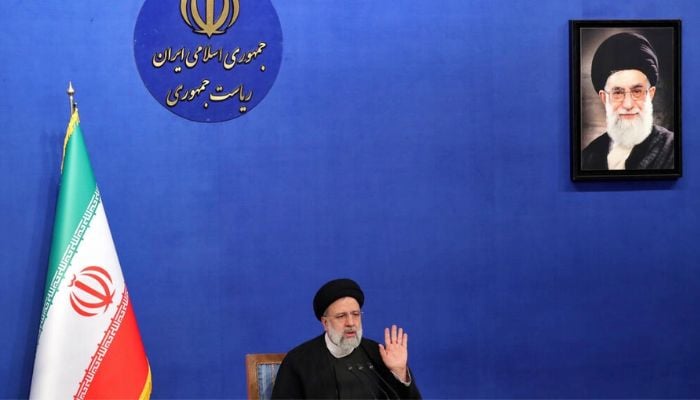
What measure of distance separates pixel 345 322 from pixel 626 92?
195 cm

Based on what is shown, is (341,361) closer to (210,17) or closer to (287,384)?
(287,384)

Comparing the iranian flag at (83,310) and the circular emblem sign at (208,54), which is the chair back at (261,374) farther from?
the circular emblem sign at (208,54)

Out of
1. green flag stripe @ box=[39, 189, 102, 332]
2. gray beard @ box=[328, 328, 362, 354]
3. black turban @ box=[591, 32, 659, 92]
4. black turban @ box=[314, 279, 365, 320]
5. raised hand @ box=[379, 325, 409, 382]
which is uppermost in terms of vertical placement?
black turban @ box=[591, 32, 659, 92]

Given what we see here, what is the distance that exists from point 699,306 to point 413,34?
6.43ft

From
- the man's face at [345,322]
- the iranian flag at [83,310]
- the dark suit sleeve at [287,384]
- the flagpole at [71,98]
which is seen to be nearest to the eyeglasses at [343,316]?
the man's face at [345,322]

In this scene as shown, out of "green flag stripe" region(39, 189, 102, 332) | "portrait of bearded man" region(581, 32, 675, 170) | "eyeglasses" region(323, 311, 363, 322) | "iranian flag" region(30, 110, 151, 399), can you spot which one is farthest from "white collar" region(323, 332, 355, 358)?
"portrait of bearded man" region(581, 32, 675, 170)

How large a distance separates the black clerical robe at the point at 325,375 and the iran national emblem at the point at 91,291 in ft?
2.97

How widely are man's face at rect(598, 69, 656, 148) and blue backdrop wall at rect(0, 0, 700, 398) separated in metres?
0.22

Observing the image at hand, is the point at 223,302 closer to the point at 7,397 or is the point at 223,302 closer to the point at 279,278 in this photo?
the point at 279,278

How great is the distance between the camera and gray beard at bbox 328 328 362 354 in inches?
139

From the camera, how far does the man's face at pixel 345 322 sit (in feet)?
11.6

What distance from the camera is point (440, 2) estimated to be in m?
4.46

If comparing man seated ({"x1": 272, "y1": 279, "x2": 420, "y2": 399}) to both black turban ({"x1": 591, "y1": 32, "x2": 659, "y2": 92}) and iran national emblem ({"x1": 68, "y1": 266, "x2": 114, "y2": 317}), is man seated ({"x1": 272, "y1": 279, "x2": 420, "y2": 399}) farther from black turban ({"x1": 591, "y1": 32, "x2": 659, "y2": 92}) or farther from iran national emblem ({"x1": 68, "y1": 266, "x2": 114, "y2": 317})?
black turban ({"x1": 591, "y1": 32, "x2": 659, "y2": 92})

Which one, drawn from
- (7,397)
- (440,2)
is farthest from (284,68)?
(7,397)
